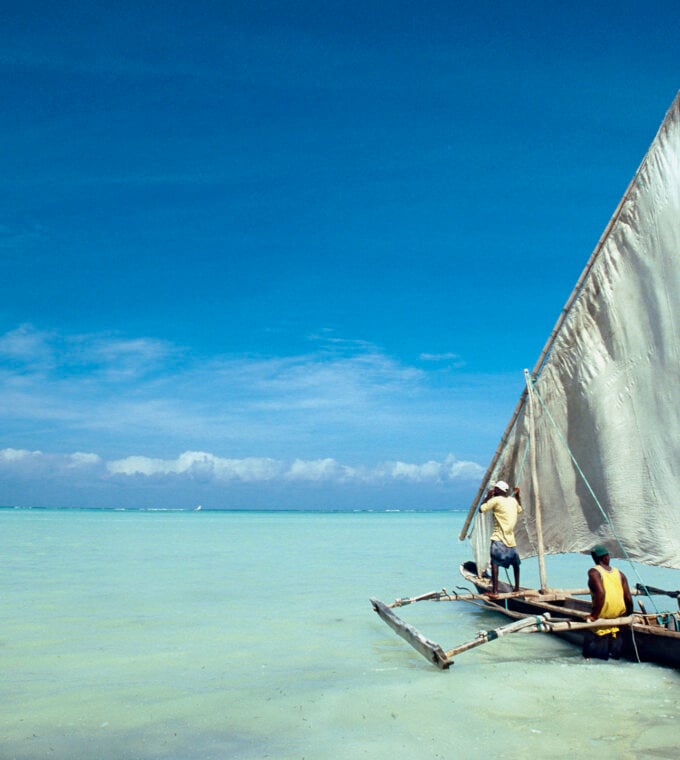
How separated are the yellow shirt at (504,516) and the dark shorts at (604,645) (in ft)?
9.28

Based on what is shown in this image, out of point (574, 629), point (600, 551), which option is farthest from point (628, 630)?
point (600, 551)

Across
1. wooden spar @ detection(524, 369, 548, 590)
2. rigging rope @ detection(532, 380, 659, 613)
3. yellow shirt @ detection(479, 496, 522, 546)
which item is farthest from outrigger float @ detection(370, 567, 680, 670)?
yellow shirt @ detection(479, 496, 522, 546)

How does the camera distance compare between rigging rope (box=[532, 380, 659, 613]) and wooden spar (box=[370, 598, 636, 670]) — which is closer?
wooden spar (box=[370, 598, 636, 670])

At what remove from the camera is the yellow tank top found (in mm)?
8953

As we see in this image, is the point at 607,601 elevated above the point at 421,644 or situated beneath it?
elevated above

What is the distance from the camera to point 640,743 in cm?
662

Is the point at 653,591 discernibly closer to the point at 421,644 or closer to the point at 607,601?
the point at 607,601

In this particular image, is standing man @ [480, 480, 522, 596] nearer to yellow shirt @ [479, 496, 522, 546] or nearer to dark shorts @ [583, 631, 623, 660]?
yellow shirt @ [479, 496, 522, 546]

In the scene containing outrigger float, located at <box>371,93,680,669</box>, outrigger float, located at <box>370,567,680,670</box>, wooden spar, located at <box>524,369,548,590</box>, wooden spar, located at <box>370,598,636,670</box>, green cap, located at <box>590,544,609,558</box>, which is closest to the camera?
outrigger float, located at <box>370,567,680,670</box>

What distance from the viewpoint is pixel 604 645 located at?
932cm

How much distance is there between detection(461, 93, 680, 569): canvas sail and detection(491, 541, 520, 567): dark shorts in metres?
0.85

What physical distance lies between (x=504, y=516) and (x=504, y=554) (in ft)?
2.26

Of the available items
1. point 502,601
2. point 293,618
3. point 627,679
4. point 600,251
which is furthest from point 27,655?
point 600,251

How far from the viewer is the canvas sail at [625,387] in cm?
884
